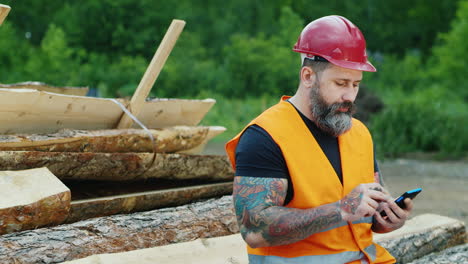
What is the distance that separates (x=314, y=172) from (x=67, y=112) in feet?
7.20

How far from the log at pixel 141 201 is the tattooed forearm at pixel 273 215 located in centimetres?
166

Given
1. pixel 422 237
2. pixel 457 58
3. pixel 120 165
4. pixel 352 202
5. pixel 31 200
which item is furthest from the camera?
pixel 457 58

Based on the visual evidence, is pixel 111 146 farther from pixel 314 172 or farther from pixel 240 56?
pixel 240 56

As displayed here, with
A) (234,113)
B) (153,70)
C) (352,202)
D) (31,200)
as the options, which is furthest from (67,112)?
(234,113)

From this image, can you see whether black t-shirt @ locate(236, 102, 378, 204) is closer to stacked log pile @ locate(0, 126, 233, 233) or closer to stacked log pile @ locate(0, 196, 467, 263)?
stacked log pile @ locate(0, 196, 467, 263)

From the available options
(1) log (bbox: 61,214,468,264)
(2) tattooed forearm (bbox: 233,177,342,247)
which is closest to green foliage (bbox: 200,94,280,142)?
(1) log (bbox: 61,214,468,264)

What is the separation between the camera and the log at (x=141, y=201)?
3.59 meters

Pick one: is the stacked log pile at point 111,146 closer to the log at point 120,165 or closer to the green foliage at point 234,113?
the log at point 120,165

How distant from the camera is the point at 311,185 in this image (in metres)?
2.28

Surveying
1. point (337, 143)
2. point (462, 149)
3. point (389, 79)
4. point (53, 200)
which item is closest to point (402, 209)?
point (337, 143)

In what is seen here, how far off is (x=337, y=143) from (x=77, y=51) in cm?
Answer: 2360

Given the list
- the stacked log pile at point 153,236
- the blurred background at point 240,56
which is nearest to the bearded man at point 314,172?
the stacked log pile at point 153,236

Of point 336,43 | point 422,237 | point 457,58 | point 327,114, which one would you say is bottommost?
point 457,58

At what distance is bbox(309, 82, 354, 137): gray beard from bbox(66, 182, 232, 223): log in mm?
1805
